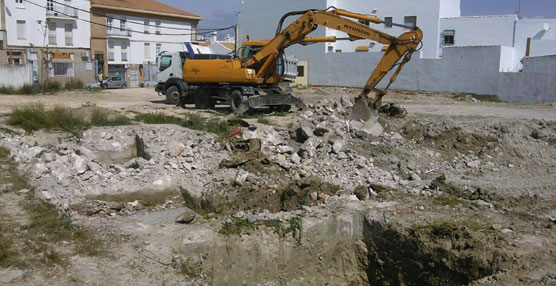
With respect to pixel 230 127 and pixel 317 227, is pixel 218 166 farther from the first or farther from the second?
pixel 317 227

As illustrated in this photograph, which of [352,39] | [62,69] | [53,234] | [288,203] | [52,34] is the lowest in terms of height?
[288,203]

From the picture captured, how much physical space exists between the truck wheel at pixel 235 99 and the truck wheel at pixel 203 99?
1570mm

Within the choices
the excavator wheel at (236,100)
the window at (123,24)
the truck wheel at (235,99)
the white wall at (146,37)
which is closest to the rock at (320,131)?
the excavator wheel at (236,100)

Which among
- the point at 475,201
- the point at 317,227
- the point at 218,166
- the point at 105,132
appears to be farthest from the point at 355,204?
the point at 105,132

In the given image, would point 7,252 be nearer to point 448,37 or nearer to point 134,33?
point 448,37

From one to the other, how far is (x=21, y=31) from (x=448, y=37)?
3344 centimetres

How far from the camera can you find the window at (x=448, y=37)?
35.0 m

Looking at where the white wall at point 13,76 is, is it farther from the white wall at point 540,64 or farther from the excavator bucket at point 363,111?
the white wall at point 540,64

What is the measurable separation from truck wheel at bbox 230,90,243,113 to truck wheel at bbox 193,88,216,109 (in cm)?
157

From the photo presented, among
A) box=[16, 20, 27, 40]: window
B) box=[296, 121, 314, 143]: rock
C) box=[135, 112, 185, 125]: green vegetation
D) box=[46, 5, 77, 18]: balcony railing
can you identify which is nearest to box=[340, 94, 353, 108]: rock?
box=[296, 121, 314, 143]: rock

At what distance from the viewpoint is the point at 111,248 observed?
23.0 ft

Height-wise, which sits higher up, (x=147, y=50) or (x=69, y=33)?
(x=69, y=33)

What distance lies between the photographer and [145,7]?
5166 cm

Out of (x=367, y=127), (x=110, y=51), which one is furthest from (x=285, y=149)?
(x=110, y=51)
